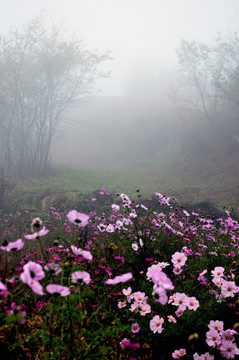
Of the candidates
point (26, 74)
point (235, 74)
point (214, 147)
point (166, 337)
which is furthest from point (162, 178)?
point (166, 337)

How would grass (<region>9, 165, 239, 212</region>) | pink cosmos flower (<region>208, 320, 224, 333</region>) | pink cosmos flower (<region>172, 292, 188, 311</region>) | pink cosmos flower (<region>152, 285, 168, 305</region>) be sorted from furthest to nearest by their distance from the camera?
grass (<region>9, 165, 239, 212</region>), pink cosmos flower (<region>172, 292, 188, 311</region>), pink cosmos flower (<region>208, 320, 224, 333</region>), pink cosmos flower (<region>152, 285, 168, 305</region>)

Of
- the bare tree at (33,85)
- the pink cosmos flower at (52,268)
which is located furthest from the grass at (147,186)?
the pink cosmos flower at (52,268)

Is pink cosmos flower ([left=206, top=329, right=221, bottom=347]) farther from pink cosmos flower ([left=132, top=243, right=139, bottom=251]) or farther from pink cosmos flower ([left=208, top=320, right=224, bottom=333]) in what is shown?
pink cosmos flower ([left=132, top=243, right=139, bottom=251])

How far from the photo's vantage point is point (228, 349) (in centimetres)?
147

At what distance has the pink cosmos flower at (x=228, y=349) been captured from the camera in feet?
4.76

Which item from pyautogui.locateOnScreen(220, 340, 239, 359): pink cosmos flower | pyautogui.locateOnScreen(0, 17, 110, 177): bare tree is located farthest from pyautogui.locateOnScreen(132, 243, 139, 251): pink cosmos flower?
pyautogui.locateOnScreen(0, 17, 110, 177): bare tree

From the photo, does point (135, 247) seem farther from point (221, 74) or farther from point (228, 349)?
point (221, 74)

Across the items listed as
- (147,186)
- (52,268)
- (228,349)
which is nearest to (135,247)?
(228,349)

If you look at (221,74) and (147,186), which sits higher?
(221,74)

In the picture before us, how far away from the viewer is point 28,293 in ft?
7.50

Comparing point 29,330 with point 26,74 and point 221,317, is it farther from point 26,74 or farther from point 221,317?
point 26,74

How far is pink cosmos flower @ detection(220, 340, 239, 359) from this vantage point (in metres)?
1.45

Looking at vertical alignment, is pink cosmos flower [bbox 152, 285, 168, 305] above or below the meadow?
above

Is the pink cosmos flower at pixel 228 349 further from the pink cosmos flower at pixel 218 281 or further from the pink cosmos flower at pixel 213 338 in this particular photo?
the pink cosmos flower at pixel 218 281
